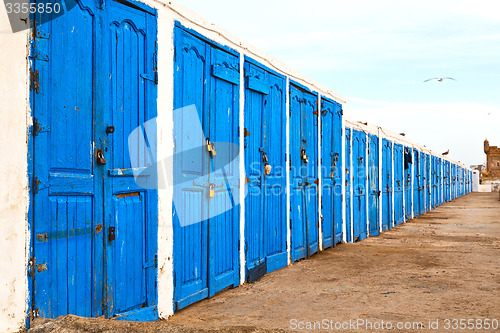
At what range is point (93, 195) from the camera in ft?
13.9

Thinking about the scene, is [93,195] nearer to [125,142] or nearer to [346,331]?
[125,142]

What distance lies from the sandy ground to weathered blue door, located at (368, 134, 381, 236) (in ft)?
14.4

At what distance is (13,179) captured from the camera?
3.53 metres

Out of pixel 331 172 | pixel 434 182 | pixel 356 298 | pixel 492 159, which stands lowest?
pixel 356 298

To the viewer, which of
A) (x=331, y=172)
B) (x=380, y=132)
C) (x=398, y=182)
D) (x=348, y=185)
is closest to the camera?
(x=331, y=172)

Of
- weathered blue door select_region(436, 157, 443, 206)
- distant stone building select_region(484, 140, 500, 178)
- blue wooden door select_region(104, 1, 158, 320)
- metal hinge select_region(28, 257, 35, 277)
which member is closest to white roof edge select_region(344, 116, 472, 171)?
weathered blue door select_region(436, 157, 443, 206)

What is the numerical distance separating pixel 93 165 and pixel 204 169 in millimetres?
2036

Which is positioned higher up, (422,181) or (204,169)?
(204,169)

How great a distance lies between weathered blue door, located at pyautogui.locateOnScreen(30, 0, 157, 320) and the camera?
3.77m

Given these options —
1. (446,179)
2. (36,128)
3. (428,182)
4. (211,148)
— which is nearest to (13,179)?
(36,128)

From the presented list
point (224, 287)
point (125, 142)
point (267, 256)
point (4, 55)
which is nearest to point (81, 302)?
point (125, 142)

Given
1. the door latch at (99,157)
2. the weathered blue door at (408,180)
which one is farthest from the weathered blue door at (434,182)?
the door latch at (99,157)

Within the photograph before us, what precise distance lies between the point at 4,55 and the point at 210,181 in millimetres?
3204

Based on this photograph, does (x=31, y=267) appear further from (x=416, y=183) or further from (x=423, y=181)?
(x=423, y=181)
